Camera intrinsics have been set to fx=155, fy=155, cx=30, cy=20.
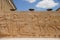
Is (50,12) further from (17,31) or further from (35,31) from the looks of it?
(17,31)

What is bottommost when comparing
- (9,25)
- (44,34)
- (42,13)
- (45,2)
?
(44,34)

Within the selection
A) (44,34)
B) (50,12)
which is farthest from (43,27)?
(50,12)

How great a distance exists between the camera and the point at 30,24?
13.1 ft

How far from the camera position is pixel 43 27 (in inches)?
157

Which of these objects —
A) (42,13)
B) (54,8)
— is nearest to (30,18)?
(42,13)

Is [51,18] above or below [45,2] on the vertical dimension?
below

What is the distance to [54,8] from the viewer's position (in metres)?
3.99

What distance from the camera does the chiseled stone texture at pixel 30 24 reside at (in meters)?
3.94

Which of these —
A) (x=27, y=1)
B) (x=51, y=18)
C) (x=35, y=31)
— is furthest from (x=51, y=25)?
(x=27, y=1)

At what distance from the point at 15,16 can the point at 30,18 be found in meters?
0.39

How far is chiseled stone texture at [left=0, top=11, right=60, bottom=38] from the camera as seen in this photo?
394 cm

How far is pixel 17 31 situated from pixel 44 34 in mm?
694

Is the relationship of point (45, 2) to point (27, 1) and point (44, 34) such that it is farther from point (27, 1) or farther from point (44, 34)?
point (44, 34)

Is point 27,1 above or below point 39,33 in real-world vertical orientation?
above
